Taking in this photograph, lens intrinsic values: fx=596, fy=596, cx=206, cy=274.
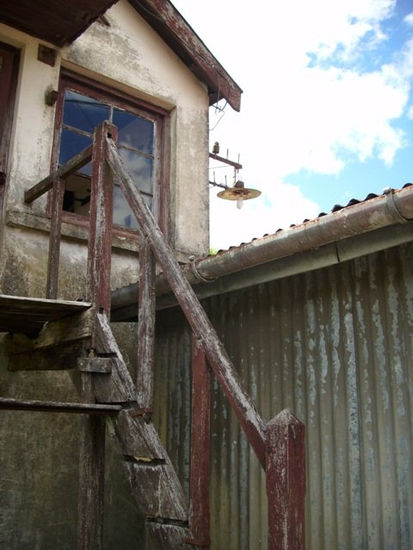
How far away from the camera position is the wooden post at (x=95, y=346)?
388 centimetres

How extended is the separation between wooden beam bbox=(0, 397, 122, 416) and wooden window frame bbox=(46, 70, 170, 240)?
332 centimetres

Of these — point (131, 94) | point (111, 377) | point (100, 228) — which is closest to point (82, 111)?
point (131, 94)

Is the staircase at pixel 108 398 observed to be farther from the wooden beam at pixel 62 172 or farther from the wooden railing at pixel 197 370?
the wooden beam at pixel 62 172

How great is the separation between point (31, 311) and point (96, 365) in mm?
760

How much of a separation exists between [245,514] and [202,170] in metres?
4.50

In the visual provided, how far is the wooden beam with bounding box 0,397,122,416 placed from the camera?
3.35m

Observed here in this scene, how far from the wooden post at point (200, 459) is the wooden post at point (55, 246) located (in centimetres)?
233

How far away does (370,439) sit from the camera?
4398mm

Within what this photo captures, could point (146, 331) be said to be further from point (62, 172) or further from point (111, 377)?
point (62, 172)

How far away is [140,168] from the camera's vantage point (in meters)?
7.68

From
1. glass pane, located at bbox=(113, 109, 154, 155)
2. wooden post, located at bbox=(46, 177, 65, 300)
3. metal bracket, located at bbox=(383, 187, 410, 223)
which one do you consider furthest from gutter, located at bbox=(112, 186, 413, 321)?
glass pane, located at bbox=(113, 109, 154, 155)

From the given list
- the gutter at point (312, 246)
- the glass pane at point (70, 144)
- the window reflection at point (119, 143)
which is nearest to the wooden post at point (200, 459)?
the gutter at point (312, 246)

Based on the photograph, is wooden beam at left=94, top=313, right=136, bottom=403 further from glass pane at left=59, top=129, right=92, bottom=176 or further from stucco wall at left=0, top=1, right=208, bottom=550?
glass pane at left=59, top=129, right=92, bottom=176

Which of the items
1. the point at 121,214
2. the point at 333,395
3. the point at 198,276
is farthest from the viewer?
the point at 121,214
